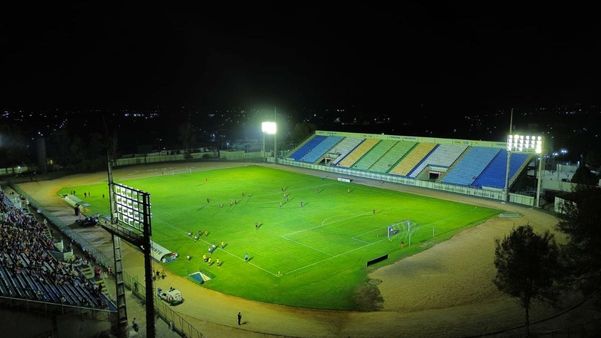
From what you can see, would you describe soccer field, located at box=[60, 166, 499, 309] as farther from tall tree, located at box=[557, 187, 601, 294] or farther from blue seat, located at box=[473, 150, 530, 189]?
tall tree, located at box=[557, 187, 601, 294]

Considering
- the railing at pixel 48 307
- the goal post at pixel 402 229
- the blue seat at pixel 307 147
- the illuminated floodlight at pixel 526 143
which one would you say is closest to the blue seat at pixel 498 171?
the illuminated floodlight at pixel 526 143

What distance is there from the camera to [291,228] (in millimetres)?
43719

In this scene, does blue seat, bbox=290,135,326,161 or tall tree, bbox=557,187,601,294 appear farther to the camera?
blue seat, bbox=290,135,326,161

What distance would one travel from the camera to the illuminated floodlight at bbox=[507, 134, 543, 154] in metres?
50.3

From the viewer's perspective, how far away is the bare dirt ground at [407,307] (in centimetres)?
2409

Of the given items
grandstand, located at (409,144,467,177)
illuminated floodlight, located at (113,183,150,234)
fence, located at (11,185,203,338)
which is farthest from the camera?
grandstand, located at (409,144,467,177)

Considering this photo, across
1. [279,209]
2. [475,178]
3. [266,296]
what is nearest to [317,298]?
[266,296]

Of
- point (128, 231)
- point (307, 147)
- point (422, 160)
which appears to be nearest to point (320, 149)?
point (307, 147)

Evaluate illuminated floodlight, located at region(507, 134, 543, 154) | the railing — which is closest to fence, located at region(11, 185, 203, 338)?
the railing

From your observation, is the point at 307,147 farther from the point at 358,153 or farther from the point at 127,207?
the point at 127,207

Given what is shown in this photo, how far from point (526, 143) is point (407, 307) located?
110 ft

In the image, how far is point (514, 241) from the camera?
2142cm

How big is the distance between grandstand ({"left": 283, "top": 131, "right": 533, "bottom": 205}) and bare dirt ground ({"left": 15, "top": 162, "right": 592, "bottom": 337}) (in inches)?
987

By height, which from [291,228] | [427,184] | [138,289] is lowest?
[138,289]
